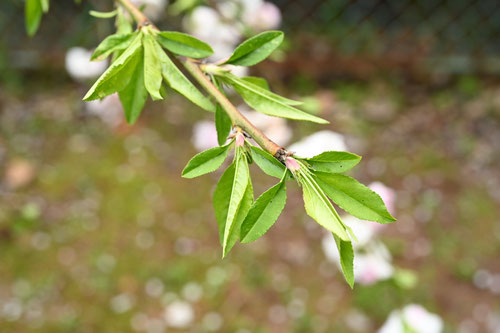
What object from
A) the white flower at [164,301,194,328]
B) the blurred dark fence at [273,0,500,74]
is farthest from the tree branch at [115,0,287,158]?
the blurred dark fence at [273,0,500,74]

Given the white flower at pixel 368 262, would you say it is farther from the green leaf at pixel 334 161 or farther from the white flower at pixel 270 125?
the green leaf at pixel 334 161

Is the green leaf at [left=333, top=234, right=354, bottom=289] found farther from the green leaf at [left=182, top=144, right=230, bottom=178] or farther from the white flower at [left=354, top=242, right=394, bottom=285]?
the white flower at [left=354, top=242, right=394, bottom=285]

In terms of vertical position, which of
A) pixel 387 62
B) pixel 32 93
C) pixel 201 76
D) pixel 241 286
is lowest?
pixel 241 286

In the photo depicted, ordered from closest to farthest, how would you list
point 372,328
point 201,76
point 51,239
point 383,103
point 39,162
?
point 201,76
point 372,328
point 51,239
point 39,162
point 383,103

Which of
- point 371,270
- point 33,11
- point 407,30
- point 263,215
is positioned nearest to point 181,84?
point 263,215

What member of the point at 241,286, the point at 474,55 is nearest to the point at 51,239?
the point at 241,286

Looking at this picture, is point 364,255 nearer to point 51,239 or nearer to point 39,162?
point 51,239

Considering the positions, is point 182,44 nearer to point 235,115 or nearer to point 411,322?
point 235,115
